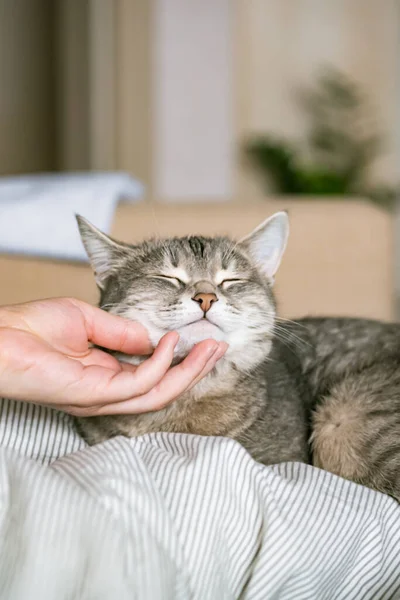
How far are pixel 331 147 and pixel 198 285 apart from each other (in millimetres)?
4887

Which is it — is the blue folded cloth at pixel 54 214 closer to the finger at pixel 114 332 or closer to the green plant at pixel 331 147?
the finger at pixel 114 332

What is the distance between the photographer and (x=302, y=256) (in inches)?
85.6

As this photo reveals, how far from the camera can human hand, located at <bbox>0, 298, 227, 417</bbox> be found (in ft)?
3.46

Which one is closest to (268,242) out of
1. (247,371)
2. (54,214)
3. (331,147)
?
(247,371)

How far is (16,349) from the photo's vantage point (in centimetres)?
105

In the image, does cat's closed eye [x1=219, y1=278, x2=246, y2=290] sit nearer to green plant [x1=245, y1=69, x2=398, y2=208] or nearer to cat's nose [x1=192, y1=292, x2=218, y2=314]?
cat's nose [x1=192, y1=292, x2=218, y2=314]

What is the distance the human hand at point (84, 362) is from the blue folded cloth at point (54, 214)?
71cm

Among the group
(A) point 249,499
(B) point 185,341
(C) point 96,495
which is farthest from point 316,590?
(B) point 185,341

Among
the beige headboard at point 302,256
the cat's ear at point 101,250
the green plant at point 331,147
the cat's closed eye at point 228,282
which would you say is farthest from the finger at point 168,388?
the green plant at point 331,147

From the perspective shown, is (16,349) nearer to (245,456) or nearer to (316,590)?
(245,456)

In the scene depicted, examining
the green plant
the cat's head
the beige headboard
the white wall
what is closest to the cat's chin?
the cat's head

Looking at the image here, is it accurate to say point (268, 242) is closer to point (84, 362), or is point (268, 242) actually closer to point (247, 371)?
point (247, 371)

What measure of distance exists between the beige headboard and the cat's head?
19.7 inches

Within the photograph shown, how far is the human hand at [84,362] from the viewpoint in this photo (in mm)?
1054
